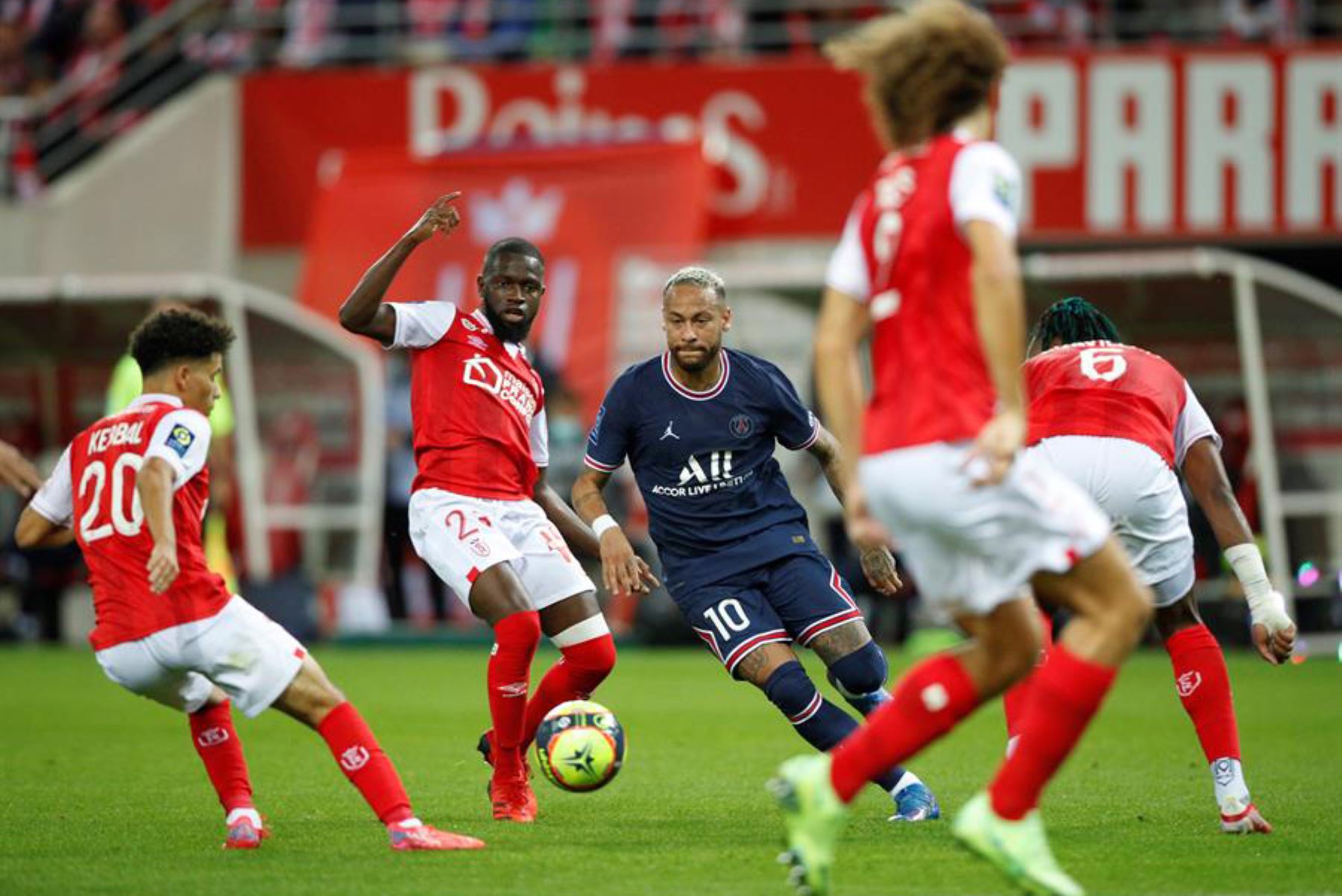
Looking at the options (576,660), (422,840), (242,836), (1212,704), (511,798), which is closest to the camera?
(422,840)

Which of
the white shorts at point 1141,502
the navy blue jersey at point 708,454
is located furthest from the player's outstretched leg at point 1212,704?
the navy blue jersey at point 708,454

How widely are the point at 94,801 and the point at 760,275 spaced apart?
35.5 feet

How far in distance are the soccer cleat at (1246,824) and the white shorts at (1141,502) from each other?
2.52 ft

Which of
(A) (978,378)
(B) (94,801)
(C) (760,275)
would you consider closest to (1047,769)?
(A) (978,378)

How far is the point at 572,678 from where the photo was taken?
8344 millimetres

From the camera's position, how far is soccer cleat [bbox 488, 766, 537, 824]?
802cm

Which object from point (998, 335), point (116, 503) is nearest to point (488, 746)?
point (116, 503)

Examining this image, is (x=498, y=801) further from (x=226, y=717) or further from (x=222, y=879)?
(x=222, y=879)

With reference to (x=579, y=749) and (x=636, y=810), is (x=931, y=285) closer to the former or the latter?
(x=579, y=749)

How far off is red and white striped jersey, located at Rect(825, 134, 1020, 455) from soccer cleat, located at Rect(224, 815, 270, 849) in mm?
2793

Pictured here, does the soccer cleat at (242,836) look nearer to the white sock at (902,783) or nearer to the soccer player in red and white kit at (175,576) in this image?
the soccer player in red and white kit at (175,576)

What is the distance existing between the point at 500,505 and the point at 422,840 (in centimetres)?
170

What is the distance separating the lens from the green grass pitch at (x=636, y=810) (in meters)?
6.37

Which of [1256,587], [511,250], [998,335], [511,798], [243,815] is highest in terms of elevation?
[511,250]
